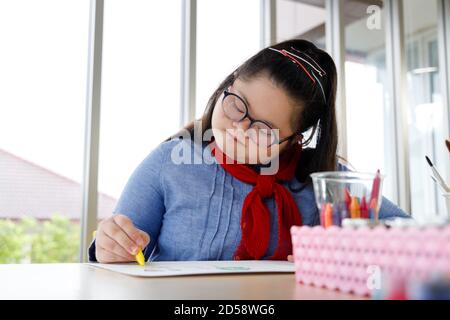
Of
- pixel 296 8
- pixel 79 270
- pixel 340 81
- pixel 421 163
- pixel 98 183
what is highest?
pixel 296 8

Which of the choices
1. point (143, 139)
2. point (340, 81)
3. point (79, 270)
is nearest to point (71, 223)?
point (143, 139)

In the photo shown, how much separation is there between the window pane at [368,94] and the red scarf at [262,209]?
1.65 m

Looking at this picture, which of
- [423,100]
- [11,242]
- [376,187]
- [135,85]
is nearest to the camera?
[376,187]

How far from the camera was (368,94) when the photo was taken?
9.11 ft

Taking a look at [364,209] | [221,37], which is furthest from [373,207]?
[221,37]

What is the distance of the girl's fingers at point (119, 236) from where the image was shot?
680 millimetres

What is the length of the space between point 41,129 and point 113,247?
1.24 meters

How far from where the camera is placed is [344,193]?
0.50 metres

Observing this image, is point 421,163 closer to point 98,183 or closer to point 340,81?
point 340,81

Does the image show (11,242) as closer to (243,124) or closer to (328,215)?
(243,124)

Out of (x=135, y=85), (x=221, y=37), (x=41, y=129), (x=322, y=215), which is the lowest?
(x=322, y=215)

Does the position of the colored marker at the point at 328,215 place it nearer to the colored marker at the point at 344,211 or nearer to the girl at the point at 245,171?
the colored marker at the point at 344,211

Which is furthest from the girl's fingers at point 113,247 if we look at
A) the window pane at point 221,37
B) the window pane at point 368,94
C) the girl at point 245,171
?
the window pane at point 368,94
